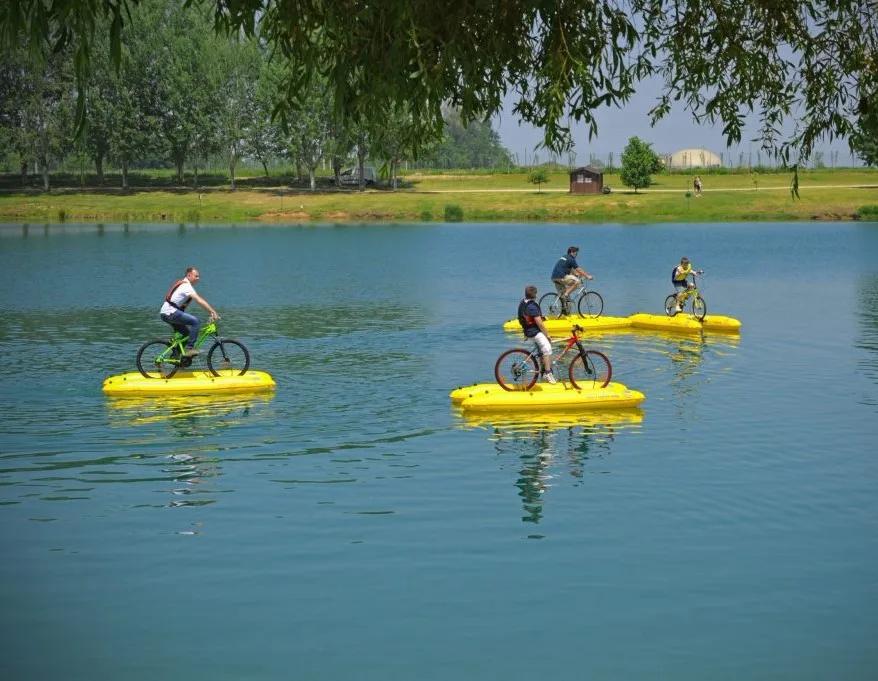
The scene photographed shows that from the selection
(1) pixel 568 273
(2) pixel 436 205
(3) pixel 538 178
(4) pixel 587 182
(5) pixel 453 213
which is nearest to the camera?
(1) pixel 568 273

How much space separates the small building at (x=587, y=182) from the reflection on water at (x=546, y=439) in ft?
308

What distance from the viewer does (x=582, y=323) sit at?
1267 inches

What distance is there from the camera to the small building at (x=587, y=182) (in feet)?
372

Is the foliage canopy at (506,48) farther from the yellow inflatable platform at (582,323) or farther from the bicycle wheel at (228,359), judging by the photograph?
the yellow inflatable platform at (582,323)

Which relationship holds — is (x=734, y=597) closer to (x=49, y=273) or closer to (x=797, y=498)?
(x=797, y=498)

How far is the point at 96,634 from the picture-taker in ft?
37.8

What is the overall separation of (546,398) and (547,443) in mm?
1944

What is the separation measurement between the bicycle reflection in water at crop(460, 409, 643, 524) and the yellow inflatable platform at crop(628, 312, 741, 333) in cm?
1105

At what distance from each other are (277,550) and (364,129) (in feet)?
18.5

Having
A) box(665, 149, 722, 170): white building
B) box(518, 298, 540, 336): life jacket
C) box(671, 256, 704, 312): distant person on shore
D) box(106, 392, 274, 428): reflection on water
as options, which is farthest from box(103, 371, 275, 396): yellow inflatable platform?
box(665, 149, 722, 170): white building

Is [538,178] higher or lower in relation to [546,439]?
higher

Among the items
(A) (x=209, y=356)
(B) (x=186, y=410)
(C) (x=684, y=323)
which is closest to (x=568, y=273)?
(C) (x=684, y=323)

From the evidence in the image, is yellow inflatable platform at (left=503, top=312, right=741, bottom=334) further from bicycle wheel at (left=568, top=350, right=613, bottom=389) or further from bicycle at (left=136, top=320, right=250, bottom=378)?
bicycle at (left=136, top=320, right=250, bottom=378)

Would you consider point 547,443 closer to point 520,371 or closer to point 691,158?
point 520,371
